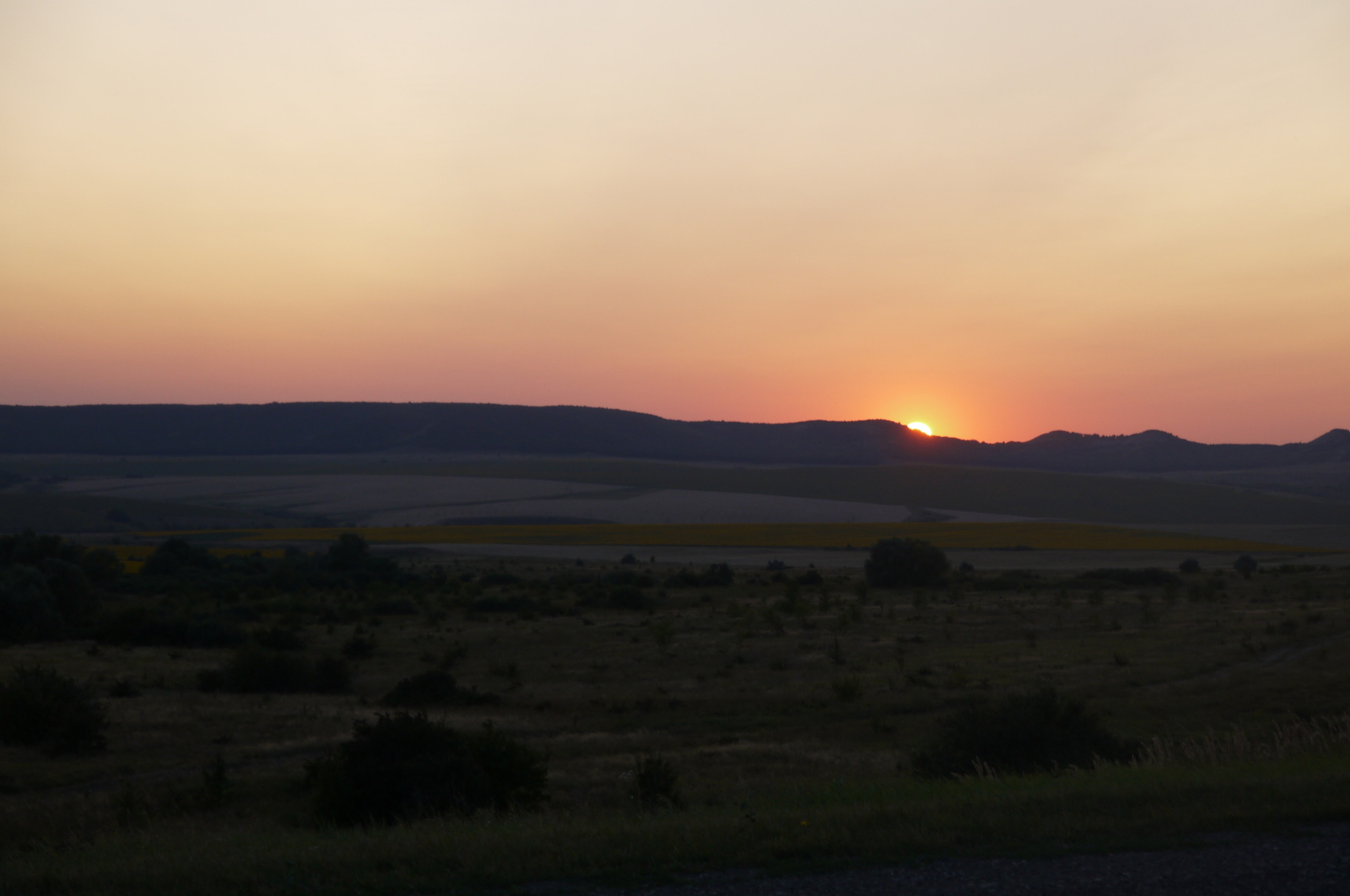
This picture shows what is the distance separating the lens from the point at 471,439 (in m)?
184

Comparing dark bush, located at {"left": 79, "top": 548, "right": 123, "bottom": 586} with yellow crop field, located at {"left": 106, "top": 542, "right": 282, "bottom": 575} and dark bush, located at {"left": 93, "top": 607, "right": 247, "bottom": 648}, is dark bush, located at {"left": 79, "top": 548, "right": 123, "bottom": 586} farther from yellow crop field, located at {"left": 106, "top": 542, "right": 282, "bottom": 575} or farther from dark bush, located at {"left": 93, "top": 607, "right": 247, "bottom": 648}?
dark bush, located at {"left": 93, "top": 607, "right": 247, "bottom": 648}

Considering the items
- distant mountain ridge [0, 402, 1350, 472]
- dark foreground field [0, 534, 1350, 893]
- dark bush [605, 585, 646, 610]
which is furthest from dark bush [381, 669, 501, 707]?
distant mountain ridge [0, 402, 1350, 472]

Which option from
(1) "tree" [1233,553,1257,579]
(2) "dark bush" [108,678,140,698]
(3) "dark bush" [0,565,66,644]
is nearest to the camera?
(2) "dark bush" [108,678,140,698]

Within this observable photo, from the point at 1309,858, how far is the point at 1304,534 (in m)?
83.5

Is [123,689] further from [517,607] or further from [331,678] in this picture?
[517,607]

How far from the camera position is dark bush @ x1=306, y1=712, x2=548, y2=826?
991 cm

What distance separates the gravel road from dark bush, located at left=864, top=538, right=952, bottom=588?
38.7m

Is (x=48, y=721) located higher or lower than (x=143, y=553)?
higher

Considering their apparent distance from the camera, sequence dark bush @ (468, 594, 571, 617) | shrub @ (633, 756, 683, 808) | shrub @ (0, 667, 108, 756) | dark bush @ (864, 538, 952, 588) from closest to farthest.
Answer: shrub @ (633, 756, 683, 808), shrub @ (0, 667, 108, 756), dark bush @ (468, 594, 571, 617), dark bush @ (864, 538, 952, 588)

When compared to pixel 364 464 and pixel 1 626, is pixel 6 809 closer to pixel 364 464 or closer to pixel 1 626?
pixel 1 626

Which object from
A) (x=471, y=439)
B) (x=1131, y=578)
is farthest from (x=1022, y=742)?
(x=471, y=439)

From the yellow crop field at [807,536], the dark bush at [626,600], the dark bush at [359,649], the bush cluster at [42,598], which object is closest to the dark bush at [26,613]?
the bush cluster at [42,598]

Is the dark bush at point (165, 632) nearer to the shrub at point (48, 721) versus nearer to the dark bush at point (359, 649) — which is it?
the dark bush at point (359, 649)

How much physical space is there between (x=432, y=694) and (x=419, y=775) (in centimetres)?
952
